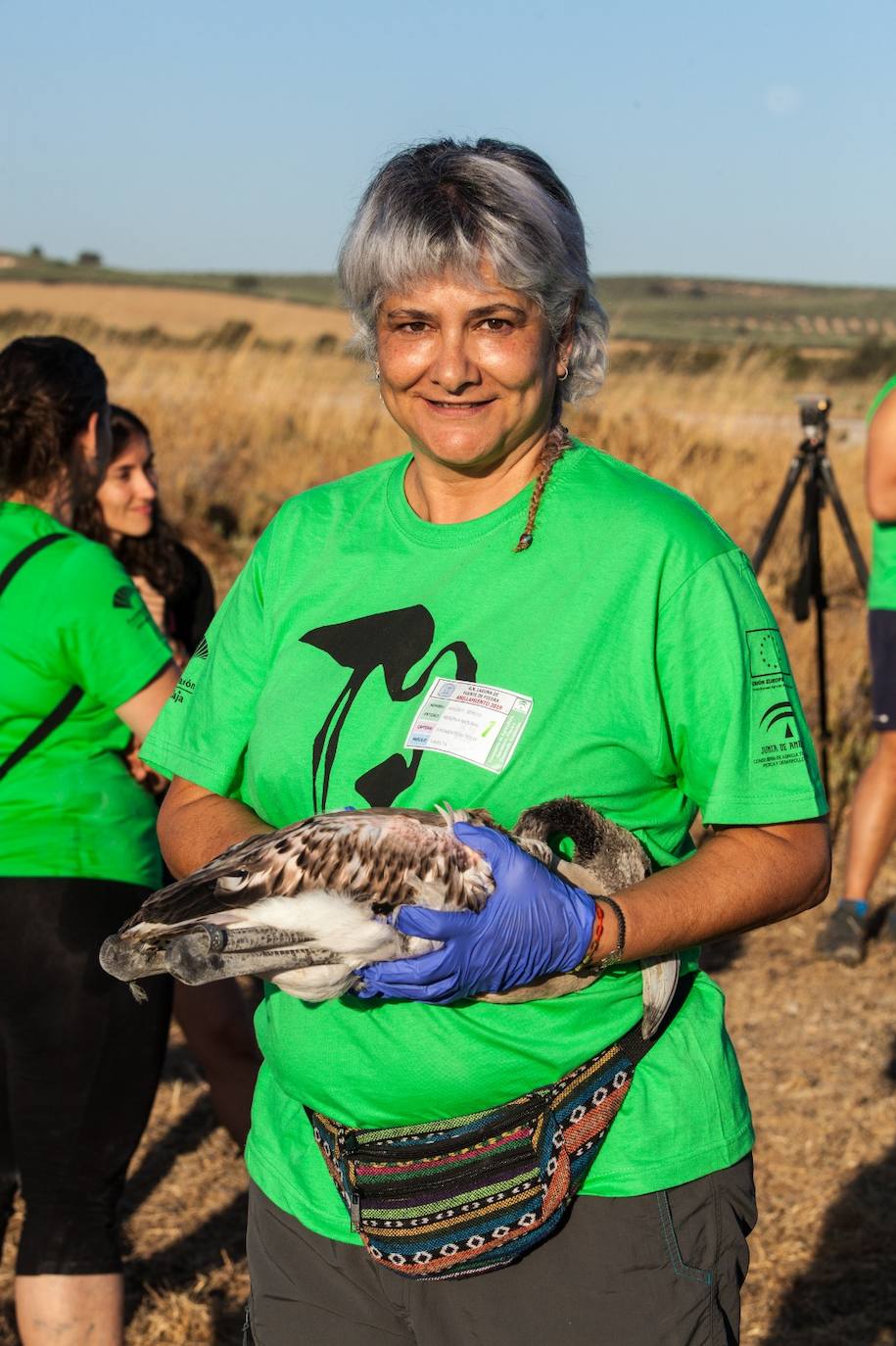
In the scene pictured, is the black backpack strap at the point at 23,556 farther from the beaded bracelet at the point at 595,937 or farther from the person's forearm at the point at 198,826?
the beaded bracelet at the point at 595,937

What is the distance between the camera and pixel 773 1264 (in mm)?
3930

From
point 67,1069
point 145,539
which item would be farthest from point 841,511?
point 67,1069

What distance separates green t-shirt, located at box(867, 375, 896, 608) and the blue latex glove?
12.9 feet

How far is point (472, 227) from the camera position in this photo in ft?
6.45

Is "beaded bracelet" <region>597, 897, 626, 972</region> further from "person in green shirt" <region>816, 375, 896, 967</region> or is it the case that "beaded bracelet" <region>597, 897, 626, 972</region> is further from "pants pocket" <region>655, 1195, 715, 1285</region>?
"person in green shirt" <region>816, 375, 896, 967</region>

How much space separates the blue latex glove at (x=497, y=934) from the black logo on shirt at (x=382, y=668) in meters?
0.24

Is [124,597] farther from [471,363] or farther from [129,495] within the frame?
[129,495]

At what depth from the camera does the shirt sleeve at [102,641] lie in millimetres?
2934

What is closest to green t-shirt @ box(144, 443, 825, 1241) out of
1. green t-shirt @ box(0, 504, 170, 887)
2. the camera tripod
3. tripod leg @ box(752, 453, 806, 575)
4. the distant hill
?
green t-shirt @ box(0, 504, 170, 887)

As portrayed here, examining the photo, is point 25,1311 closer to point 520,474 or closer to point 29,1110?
point 29,1110

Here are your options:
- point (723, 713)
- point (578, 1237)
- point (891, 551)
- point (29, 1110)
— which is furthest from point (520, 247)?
point (891, 551)

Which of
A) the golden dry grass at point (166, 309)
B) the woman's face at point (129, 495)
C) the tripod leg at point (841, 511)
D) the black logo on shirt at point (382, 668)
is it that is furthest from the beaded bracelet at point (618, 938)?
the golden dry grass at point (166, 309)

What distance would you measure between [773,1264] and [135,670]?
99.0 inches

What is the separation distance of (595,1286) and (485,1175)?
223mm
